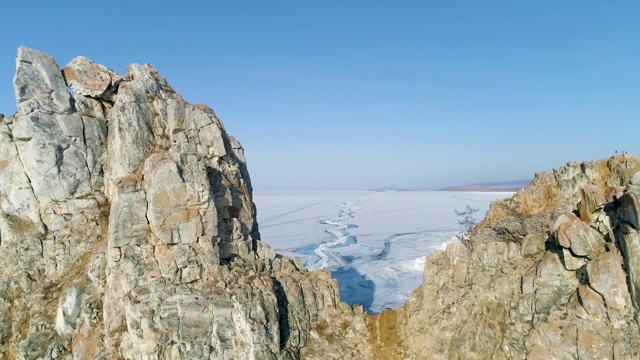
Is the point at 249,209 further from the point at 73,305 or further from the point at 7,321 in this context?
the point at 7,321

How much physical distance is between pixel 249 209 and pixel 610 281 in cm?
1661

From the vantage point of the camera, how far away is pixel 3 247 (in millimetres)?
19484

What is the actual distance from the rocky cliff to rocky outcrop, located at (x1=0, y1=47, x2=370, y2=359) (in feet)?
0.24

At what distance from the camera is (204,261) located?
1712 centimetres

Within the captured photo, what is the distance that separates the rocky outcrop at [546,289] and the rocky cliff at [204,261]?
5 cm

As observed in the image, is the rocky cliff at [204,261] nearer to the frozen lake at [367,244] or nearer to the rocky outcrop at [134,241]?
the rocky outcrop at [134,241]

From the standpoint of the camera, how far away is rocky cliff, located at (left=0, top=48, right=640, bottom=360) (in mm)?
14109

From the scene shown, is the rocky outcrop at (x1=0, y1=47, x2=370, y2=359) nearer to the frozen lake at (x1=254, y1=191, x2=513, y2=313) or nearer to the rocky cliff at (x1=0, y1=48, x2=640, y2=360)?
the rocky cliff at (x1=0, y1=48, x2=640, y2=360)

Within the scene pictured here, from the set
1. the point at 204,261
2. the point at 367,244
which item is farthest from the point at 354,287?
the point at 204,261

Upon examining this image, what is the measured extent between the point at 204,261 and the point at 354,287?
63.3ft

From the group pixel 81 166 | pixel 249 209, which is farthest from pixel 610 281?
pixel 81 166

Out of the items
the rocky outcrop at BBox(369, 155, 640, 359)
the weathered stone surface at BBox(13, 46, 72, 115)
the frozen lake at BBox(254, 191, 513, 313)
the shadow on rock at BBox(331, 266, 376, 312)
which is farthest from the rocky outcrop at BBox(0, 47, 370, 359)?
the frozen lake at BBox(254, 191, 513, 313)

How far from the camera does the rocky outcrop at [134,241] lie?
1623 centimetres

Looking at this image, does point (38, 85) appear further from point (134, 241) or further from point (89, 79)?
point (134, 241)
